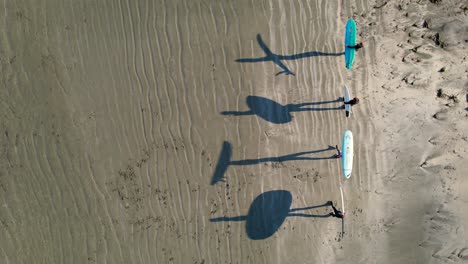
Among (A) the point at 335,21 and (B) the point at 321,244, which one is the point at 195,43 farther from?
(B) the point at 321,244

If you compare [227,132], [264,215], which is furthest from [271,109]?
[264,215]

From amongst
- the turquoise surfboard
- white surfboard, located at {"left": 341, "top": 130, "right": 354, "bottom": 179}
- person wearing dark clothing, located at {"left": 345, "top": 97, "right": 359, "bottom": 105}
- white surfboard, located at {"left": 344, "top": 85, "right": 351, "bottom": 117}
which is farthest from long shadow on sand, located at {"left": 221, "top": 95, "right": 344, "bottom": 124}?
the turquoise surfboard

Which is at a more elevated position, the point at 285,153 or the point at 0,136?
the point at 0,136

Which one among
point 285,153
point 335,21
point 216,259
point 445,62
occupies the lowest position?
point 216,259

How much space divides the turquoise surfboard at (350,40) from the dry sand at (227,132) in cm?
24

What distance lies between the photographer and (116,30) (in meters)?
6.20

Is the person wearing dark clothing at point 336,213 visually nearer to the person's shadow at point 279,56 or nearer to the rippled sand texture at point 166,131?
the rippled sand texture at point 166,131

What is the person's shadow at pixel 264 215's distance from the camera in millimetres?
6227

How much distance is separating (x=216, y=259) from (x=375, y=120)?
441 centimetres

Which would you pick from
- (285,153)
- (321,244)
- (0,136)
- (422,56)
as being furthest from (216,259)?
(422,56)

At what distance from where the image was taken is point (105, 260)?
6.16m

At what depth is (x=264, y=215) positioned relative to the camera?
20.5ft

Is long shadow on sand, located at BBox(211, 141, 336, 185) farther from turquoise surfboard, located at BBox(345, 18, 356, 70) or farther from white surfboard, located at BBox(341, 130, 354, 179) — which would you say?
turquoise surfboard, located at BBox(345, 18, 356, 70)

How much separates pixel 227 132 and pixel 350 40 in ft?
10.2
